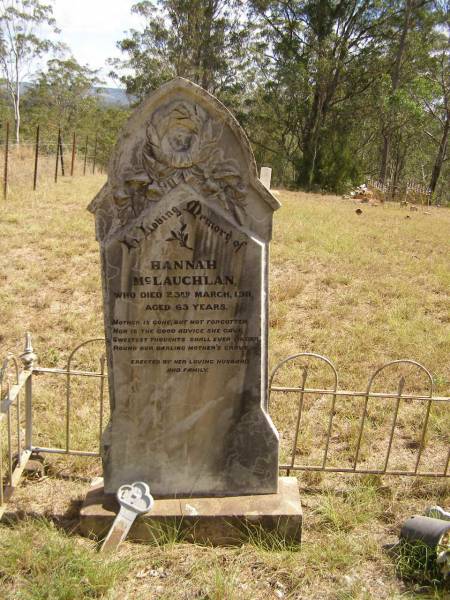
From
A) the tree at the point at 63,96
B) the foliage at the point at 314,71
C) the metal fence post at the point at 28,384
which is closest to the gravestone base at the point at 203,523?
the metal fence post at the point at 28,384

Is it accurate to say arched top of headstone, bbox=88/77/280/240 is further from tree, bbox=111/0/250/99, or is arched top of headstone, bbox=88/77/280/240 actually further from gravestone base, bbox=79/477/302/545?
tree, bbox=111/0/250/99

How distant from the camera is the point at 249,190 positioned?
250cm

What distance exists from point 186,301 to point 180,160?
67cm

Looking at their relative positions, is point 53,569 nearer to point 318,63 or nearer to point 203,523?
point 203,523

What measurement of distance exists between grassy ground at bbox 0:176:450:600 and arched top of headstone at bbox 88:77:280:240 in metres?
1.53

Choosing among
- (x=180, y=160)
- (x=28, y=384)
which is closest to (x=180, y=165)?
Answer: (x=180, y=160)

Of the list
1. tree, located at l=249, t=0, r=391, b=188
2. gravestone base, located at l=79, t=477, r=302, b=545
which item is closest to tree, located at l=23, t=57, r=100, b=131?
tree, located at l=249, t=0, r=391, b=188

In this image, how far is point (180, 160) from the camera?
2.43m

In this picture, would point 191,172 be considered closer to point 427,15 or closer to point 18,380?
point 18,380

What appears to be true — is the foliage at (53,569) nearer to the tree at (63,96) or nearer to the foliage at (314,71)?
the foliage at (314,71)

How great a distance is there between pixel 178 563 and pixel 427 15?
28.1 m

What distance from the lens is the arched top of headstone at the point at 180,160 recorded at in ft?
7.84

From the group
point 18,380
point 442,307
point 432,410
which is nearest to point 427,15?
point 442,307

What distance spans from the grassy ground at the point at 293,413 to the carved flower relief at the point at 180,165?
1617 mm
